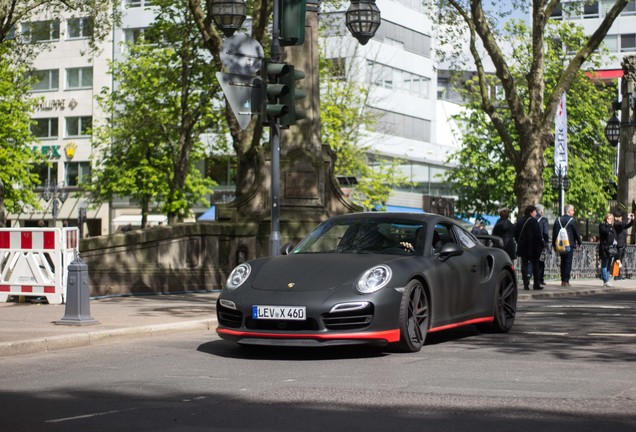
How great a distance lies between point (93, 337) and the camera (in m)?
12.2

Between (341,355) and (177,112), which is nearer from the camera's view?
(341,355)

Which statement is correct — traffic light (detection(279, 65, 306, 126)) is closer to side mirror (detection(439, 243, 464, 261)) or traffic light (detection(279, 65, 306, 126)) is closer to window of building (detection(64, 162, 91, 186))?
side mirror (detection(439, 243, 464, 261))

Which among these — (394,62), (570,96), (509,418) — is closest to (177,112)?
(570,96)

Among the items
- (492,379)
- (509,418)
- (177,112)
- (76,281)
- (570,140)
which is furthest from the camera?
(570,140)

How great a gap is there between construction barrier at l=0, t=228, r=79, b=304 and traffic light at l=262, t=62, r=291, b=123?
435 centimetres

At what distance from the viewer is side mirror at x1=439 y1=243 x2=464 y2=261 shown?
37.3 feet

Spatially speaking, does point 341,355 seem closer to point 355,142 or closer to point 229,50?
point 229,50

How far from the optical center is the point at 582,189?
58.8 meters

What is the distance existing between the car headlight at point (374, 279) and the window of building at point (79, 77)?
67477 mm

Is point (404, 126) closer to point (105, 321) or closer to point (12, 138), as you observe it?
point (12, 138)

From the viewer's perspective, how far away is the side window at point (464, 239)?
12.5 meters

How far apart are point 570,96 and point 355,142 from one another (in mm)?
11537

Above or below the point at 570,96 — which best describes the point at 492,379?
below

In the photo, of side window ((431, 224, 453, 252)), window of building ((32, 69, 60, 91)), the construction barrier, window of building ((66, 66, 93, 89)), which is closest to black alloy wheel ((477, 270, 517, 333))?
side window ((431, 224, 453, 252))
